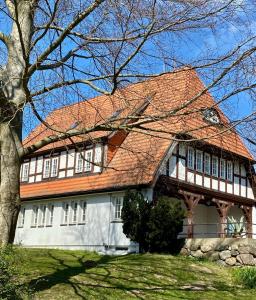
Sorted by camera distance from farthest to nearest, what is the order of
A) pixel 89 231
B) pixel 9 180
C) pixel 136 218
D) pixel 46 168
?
pixel 46 168, pixel 89 231, pixel 136 218, pixel 9 180

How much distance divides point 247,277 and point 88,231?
30.2ft

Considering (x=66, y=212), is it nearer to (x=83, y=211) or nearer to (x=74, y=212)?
(x=74, y=212)

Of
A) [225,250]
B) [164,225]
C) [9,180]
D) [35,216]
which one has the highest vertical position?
[35,216]

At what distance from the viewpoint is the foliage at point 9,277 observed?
8984 millimetres

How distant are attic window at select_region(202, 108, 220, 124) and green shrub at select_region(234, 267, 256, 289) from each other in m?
8.01

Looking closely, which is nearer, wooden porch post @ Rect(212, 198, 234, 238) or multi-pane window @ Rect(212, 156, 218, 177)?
wooden porch post @ Rect(212, 198, 234, 238)

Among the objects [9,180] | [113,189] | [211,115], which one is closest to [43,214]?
[113,189]

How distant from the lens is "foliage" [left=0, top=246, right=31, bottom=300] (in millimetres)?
8984

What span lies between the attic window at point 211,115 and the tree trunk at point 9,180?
146 inches

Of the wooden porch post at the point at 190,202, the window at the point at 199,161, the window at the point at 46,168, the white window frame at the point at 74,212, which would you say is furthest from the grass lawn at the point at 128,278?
the window at the point at 46,168

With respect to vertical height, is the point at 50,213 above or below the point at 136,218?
above

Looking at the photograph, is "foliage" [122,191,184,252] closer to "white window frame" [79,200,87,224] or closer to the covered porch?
the covered porch

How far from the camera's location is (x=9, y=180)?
411 inches

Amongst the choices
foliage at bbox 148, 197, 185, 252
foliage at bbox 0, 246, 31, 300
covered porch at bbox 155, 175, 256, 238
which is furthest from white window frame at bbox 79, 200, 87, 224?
foliage at bbox 0, 246, 31, 300
